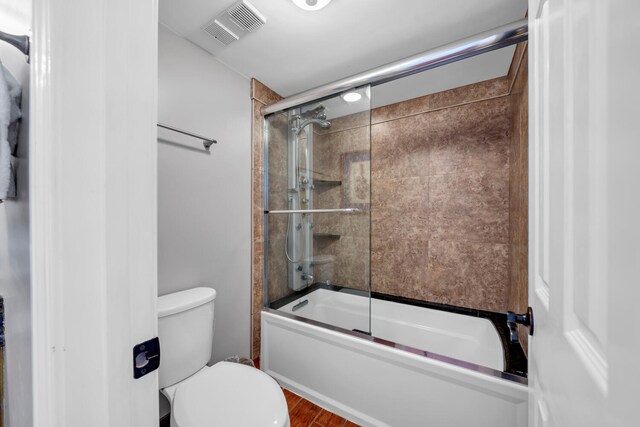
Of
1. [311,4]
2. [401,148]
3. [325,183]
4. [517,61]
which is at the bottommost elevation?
[325,183]

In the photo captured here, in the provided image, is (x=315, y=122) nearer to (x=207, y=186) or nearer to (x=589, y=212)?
(x=207, y=186)

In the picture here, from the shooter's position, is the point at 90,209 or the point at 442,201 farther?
the point at 442,201

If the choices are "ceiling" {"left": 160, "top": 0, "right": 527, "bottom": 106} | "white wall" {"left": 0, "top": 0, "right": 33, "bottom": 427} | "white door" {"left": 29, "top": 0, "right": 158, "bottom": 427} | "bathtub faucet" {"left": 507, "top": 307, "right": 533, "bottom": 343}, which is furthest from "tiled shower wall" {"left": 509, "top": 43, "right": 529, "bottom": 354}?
"white wall" {"left": 0, "top": 0, "right": 33, "bottom": 427}

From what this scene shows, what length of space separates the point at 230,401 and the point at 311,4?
1809 mm

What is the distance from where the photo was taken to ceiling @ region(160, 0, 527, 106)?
1.20 meters

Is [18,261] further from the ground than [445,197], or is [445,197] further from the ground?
[445,197]

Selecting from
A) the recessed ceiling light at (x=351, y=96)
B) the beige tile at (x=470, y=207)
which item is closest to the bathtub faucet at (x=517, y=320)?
the beige tile at (x=470, y=207)

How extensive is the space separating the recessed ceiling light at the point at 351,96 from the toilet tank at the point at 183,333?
149 centimetres

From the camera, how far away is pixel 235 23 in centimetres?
129

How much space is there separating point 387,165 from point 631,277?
2053 mm

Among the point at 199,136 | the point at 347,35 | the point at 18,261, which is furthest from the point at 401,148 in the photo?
the point at 18,261

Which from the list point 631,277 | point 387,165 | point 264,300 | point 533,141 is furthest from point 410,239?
point 631,277

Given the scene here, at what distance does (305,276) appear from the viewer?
6.37 ft

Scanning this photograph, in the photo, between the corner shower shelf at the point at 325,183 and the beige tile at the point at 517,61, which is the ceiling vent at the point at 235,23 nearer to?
the corner shower shelf at the point at 325,183
